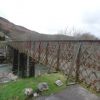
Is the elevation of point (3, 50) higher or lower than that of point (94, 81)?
lower

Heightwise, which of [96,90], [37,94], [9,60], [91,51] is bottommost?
[9,60]

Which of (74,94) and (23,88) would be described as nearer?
(74,94)

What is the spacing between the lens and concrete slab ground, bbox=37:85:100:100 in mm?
6214

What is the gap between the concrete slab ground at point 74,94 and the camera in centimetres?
621

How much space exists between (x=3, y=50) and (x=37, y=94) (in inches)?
913

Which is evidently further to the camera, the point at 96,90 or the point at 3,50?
the point at 3,50

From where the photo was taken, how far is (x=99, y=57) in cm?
580

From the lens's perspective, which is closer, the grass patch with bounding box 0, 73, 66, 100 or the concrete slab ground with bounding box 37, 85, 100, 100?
the concrete slab ground with bounding box 37, 85, 100, 100

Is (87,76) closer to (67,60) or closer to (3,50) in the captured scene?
(67,60)

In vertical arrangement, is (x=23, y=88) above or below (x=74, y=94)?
below

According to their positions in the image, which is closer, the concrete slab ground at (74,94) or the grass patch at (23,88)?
the concrete slab ground at (74,94)

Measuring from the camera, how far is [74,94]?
6477mm

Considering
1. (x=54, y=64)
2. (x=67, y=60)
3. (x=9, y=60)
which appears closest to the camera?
(x=67, y=60)

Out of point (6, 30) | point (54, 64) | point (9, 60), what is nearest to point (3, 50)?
point (9, 60)
